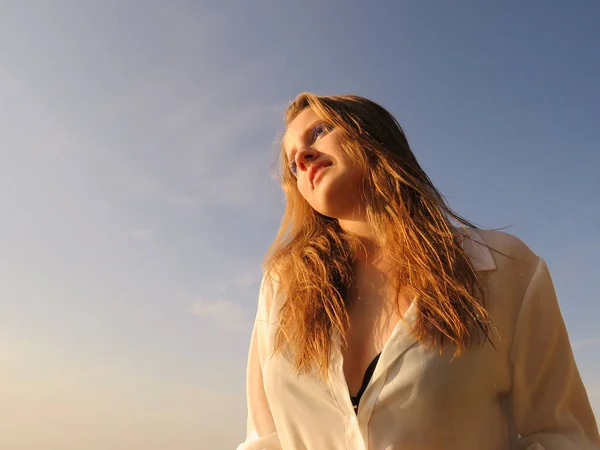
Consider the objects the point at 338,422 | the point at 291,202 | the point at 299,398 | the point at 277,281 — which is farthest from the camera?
the point at 291,202

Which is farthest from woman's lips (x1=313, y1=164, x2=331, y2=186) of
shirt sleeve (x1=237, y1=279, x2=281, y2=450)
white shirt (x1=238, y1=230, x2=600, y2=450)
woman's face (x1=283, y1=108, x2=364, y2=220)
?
white shirt (x1=238, y1=230, x2=600, y2=450)

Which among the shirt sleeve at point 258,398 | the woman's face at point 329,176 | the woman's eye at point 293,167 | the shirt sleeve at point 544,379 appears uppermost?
the woman's eye at point 293,167

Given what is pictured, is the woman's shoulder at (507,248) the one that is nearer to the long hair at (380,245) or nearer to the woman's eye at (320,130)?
the long hair at (380,245)

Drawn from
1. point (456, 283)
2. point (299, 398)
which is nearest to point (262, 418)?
point (299, 398)

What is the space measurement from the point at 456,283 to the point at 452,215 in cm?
60

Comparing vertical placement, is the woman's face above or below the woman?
above

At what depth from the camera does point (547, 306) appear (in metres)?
2.62

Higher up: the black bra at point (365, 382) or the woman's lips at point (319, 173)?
the woman's lips at point (319, 173)

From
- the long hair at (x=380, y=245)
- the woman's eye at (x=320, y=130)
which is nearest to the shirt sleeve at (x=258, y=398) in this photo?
the long hair at (x=380, y=245)

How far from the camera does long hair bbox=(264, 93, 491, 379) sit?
2.59 m

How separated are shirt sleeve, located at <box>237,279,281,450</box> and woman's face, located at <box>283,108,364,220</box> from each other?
668 millimetres

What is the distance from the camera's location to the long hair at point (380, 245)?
2.59 metres

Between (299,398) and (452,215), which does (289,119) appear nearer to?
(452,215)

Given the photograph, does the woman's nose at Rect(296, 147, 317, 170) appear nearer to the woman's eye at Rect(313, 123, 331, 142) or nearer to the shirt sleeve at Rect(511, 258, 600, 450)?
the woman's eye at Rect(313, 123, 331, 142)
